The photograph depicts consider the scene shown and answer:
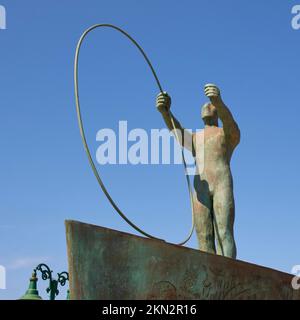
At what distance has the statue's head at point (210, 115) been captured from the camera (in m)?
12.4

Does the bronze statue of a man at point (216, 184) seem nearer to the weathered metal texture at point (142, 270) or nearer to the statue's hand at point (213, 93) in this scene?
the statue's hand at point (213, 93)

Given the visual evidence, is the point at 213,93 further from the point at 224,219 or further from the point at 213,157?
the point at 224,219

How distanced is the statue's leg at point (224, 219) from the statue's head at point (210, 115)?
136cm

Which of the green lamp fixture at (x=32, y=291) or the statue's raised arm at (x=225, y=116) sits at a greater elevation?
the statue's raised arm at (x=225, y=116)

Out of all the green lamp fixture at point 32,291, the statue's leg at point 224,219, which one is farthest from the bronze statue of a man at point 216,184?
the green lamp fixture at point 32,291

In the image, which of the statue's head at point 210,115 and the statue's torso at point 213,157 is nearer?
the statue's torso at point 213,157

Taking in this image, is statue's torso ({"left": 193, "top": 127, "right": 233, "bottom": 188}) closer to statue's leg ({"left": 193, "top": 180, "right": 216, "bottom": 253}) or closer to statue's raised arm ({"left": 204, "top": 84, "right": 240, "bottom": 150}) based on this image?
statue's raised arm ({"left": 204, "top": 84, "right": 240, "bottom": 150})

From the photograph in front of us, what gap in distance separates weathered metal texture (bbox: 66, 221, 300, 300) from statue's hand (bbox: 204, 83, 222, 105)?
3038 millimetres

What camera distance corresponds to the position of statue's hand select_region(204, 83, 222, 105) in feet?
38.0

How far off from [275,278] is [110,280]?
8.47ft

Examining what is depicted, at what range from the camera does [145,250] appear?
938 centimetres
